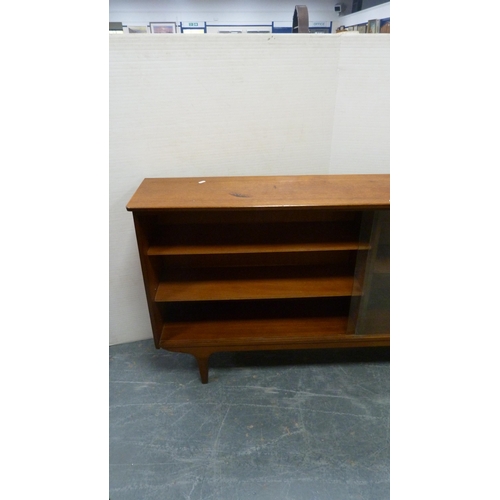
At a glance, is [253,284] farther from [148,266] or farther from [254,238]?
[148,266]

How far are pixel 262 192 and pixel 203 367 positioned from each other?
91 centimetres

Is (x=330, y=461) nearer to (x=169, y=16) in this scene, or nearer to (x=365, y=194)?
(x=365, y=194)

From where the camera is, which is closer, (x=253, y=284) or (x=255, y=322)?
(x=253, y=284)

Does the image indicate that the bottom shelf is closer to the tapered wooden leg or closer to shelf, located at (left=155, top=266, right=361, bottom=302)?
the tapered wooden leg

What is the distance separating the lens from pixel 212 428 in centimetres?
145

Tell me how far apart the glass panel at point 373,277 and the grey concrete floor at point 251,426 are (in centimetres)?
32

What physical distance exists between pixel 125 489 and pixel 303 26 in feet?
6.95

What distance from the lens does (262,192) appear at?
1366mm

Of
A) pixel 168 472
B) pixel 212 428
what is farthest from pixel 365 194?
pixel 168 472

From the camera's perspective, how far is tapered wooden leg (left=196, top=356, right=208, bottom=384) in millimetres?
1609

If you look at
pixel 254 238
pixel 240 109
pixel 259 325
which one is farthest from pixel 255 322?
pixel 240 109

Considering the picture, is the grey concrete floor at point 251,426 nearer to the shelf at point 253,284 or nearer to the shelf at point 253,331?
the shelf at point 253,331

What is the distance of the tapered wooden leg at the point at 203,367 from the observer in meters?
1.61

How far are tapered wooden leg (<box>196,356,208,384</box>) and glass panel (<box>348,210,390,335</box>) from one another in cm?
73
